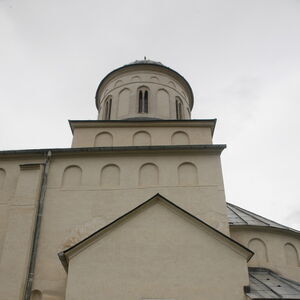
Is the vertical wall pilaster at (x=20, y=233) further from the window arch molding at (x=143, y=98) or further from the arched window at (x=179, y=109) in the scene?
the arched window at (x=179, y=109)

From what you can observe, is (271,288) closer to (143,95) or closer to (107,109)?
(143,95)

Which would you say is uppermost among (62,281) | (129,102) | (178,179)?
(129,102)

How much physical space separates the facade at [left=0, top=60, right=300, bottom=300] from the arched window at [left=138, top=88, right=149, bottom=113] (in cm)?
11

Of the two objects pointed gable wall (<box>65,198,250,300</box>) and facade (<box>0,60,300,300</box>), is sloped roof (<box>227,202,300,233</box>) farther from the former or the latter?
pointed gable wall (<box>65,198,250,300</box>)

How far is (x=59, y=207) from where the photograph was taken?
46.7 ft

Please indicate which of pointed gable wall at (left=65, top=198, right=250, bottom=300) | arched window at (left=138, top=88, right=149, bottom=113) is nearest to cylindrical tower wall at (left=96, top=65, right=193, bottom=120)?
arched window at (left=138, top=88, right=149, bottom=113)

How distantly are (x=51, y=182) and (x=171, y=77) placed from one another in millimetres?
10443

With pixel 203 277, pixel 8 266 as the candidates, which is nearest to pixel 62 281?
pixel 8 266

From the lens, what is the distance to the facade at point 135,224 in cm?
1036

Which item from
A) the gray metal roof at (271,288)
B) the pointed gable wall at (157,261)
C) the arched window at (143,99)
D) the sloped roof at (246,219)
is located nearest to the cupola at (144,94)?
the arched window at (143,99)

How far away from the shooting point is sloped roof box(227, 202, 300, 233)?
16.1m

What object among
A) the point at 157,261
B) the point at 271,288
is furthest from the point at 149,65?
the point at 271,288

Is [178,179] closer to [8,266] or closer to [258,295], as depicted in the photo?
[258,295]

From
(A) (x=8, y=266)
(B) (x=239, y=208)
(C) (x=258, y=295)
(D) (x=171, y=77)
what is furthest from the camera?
(D) (x=171, y=77)
